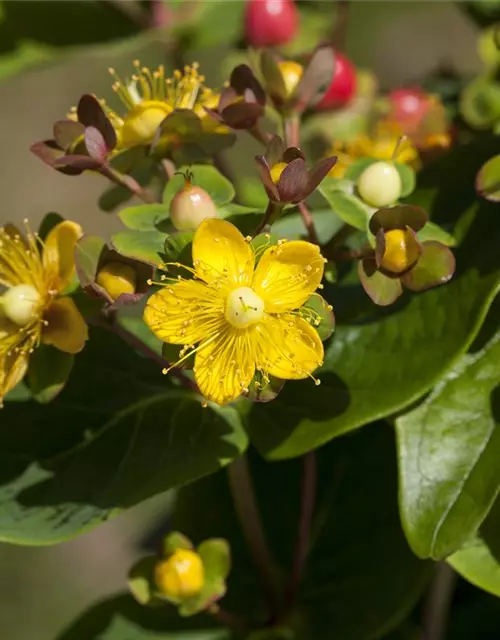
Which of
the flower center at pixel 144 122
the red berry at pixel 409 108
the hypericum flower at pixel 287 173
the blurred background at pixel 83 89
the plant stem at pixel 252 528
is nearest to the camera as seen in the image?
the hypericum flower at pixel 287 173

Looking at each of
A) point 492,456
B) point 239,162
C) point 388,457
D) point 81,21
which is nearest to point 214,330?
point 492,456

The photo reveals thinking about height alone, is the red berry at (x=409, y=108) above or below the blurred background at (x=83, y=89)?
above

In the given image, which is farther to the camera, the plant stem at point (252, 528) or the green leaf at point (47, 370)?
the plant stem at point (252, 528)

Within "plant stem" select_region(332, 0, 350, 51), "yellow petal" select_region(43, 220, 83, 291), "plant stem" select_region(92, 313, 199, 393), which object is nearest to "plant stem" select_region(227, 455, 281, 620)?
"plant stem" select_region(92, 313, 199, 393)

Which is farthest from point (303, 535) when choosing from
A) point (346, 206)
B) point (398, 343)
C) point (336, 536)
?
point (346, 206)

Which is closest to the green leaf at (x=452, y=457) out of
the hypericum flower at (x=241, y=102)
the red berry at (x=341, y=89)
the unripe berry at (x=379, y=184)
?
the unripe berry at (x=379, y=184)

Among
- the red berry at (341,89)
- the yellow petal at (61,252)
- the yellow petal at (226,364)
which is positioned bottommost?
the red berry at (341,89)

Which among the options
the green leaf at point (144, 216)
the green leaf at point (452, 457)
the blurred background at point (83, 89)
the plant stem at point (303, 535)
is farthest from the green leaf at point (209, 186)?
the blurred background at point (83, 89)

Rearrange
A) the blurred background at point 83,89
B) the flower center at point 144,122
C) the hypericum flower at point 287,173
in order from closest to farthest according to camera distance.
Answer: the hypericum flower at point 287,173 < the flower center at point 144,122 < the blurred background at point 83,89

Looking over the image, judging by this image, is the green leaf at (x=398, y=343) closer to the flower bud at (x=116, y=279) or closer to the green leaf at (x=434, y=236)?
the green leaf at (x=434, y=236)
